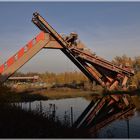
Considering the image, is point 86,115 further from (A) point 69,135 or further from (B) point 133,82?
(B) point 133,82

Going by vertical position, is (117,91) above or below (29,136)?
above

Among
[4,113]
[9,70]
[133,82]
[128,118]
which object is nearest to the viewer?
[4,113]

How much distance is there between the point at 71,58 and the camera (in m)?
36.3

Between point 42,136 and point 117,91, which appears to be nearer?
point 42,136

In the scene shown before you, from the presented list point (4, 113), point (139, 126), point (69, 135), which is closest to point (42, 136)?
point (69, 135)

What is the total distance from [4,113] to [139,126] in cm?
669

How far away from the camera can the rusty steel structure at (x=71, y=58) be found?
31.3 metres

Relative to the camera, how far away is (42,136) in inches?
374

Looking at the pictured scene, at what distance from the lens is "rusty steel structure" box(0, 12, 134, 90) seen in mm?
31281

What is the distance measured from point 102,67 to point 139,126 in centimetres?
2237

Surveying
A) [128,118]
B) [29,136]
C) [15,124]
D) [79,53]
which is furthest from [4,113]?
[79,53]

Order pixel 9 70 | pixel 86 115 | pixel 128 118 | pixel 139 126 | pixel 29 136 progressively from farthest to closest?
pixel 9 70 → pixel 86 115 → pixel 128 118 → pixel 139 126 → pixel 29 136

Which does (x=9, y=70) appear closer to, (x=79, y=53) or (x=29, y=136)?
(x=79, y=53)

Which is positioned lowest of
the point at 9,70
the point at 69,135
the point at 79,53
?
the point at 69,135
